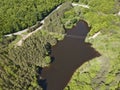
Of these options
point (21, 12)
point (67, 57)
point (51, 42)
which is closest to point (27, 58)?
point (67, 57)

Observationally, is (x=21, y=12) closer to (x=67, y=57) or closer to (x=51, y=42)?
(x=51, y=42)

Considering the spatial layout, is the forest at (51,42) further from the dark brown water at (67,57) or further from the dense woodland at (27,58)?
the dark brown water at (67,57)

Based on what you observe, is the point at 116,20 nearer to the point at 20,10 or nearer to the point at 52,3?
the point at 52,3

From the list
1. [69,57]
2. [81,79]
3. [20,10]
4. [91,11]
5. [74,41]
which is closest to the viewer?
[81,79]

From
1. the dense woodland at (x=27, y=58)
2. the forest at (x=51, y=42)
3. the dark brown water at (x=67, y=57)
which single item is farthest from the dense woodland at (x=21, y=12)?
the dark brown water at (x=67, y=57)

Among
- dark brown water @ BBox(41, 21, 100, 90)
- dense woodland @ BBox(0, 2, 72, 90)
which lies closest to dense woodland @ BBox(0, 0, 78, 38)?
dense woodland @ BBox(0, 2, 72, 90)

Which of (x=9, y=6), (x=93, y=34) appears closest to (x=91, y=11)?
(x=93, y=34)

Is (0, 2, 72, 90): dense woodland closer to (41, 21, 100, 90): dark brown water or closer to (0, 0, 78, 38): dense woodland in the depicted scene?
(41, 21, 100, 90): dark brown water
